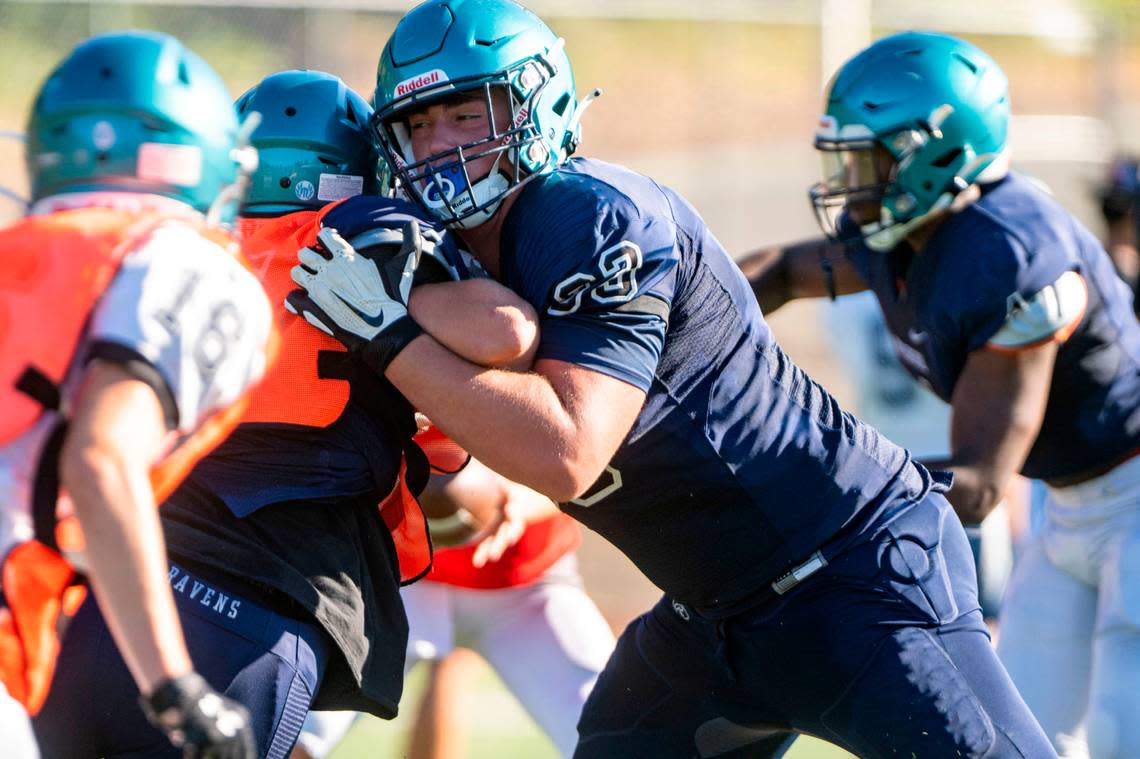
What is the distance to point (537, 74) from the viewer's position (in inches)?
121

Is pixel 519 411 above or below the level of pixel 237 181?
below

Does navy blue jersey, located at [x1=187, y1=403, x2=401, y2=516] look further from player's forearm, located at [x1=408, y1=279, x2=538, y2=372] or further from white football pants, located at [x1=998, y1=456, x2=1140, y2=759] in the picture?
white football pants, located at [x1=998, y1=456, x2=1140, y2=759]

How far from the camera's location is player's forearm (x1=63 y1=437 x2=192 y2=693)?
1.96m

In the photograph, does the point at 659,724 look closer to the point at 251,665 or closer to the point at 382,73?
the point at 251,665

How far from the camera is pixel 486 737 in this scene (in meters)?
5.62

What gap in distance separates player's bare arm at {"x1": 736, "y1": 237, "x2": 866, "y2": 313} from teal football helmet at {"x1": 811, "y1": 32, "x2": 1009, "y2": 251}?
79 millimetres

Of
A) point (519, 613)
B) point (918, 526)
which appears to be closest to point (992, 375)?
point (918, 526)

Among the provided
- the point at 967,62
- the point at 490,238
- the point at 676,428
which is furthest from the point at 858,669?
the point at 967,62

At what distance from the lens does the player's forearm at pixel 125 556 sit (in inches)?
77.0

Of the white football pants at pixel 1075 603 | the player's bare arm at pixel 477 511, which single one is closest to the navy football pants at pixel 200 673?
the player's bare arm at pixel 477 511

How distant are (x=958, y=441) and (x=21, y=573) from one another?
7.84 feet

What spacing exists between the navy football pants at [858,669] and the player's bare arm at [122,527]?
1.33 m

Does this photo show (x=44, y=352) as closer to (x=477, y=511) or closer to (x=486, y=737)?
(x=477, y=511)

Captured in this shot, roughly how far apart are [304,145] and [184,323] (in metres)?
0.96
